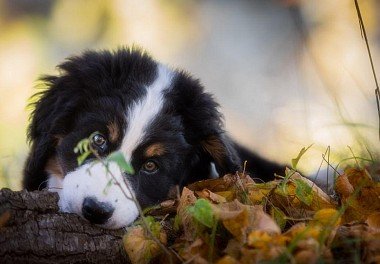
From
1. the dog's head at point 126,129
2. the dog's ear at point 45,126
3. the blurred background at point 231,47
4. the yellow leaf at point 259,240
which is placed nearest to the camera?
the yellow leaf at point 259,240

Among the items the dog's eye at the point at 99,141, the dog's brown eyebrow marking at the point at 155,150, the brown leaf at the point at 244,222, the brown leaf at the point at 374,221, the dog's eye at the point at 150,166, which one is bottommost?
the brown leaf at the point at 374,221

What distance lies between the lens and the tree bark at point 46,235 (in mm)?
2375

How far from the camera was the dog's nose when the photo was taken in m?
2.76

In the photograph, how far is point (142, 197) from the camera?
3320mm

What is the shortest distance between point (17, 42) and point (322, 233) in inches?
202

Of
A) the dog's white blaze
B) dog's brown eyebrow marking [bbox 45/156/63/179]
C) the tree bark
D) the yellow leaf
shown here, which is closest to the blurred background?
dog's brown eyebrow marking [bbox 45/156/63/179]

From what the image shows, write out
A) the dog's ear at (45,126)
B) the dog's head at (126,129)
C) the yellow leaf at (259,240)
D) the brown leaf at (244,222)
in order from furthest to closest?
the dog's ear at (45,126), the dog's head at (126,129), the brown leaf at (244,222), the yellow leaf at (259,240)

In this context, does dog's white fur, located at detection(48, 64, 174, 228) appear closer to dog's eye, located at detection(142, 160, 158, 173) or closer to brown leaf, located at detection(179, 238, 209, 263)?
dog's eye, located at detection(142, 160, 158, 173)

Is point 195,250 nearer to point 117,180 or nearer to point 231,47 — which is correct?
point 117,180

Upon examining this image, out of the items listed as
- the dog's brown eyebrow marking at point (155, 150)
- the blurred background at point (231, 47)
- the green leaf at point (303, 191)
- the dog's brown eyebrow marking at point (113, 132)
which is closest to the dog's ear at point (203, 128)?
the dog's brown eyebrow marking at point (155, 150)

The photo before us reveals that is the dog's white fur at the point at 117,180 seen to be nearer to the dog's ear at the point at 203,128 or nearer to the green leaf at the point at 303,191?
the dog's ear at the point at 203,128

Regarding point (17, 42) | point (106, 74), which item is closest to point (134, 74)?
point (106, 74)

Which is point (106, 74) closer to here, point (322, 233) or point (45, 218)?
point (45, 218)

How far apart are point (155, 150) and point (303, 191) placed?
2.97ft
